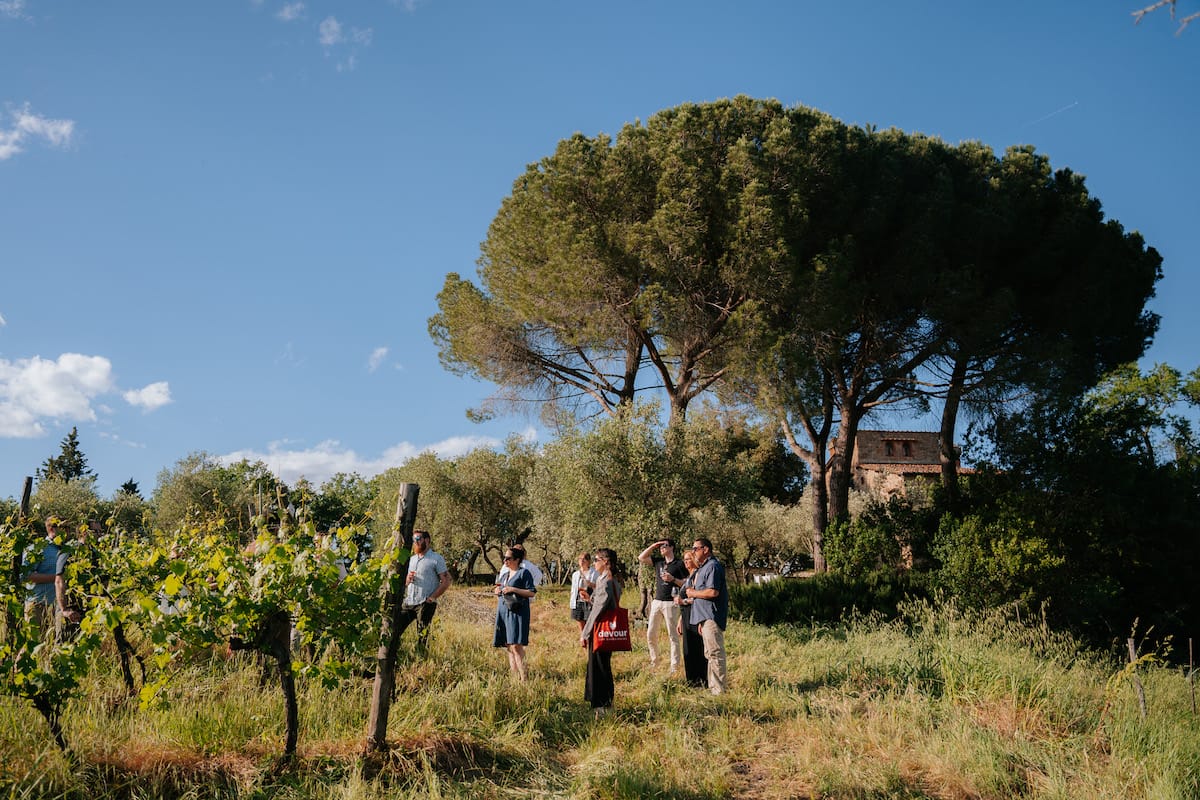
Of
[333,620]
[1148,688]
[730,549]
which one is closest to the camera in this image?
[333,620]

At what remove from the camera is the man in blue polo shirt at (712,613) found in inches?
337

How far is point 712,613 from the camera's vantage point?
8562mm

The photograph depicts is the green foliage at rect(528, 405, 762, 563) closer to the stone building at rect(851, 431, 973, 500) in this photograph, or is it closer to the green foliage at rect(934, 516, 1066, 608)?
the green foliage at rect(934, 516, 1066, 608)

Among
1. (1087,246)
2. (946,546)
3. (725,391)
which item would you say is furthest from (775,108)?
(946,546)

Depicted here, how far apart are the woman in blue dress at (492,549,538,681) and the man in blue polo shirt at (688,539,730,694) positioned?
200 centimetres

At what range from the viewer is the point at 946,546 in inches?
706

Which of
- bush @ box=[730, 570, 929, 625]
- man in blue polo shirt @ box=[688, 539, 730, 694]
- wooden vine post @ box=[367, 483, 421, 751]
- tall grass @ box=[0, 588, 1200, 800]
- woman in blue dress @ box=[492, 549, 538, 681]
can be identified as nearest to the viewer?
tall grass @ box=[0, 588, 1200, 800]

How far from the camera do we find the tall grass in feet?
17.6

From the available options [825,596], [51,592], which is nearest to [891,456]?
[825,596]

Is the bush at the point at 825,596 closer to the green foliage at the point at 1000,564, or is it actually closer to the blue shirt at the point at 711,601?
the green foliage at the point at 1000,564

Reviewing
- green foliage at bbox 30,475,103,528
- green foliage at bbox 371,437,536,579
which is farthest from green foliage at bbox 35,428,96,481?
green foliage at bbox 371,437,536,579

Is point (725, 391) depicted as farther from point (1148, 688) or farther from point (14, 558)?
point (14, 558)

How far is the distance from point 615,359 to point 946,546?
33.8 feet

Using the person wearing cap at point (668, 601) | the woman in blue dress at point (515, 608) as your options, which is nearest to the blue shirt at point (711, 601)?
the person wearing cap at point (668, 601)
